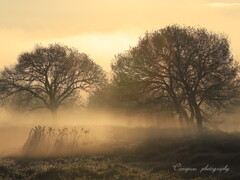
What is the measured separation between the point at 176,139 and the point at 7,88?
2940 centimetres

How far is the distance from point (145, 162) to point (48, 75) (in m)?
30.5

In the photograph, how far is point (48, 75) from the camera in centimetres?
5072

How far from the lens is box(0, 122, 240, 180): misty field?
1844 cm

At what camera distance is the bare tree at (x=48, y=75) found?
49750mm

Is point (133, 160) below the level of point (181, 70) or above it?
below

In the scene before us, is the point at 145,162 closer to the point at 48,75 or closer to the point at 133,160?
the point at 133,160

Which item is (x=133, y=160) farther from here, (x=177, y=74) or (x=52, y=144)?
(x=177, y=74)

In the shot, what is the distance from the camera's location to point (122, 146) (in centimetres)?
2822

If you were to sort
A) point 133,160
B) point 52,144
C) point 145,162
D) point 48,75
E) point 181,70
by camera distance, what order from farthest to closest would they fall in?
1. point 48,75
2. point 181,70
3. point 52,144
4. point 133,160
5. point 145,162

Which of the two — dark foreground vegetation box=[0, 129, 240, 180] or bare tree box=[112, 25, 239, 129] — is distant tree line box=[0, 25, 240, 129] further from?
dark foreground vegetation box=[0, 129, 240, 180]

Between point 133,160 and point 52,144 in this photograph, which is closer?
point 133,160

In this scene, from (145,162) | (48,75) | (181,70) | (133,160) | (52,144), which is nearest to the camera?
(145,162)

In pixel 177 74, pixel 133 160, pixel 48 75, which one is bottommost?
pixel 133 160

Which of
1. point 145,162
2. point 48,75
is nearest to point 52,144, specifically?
point 145,162
